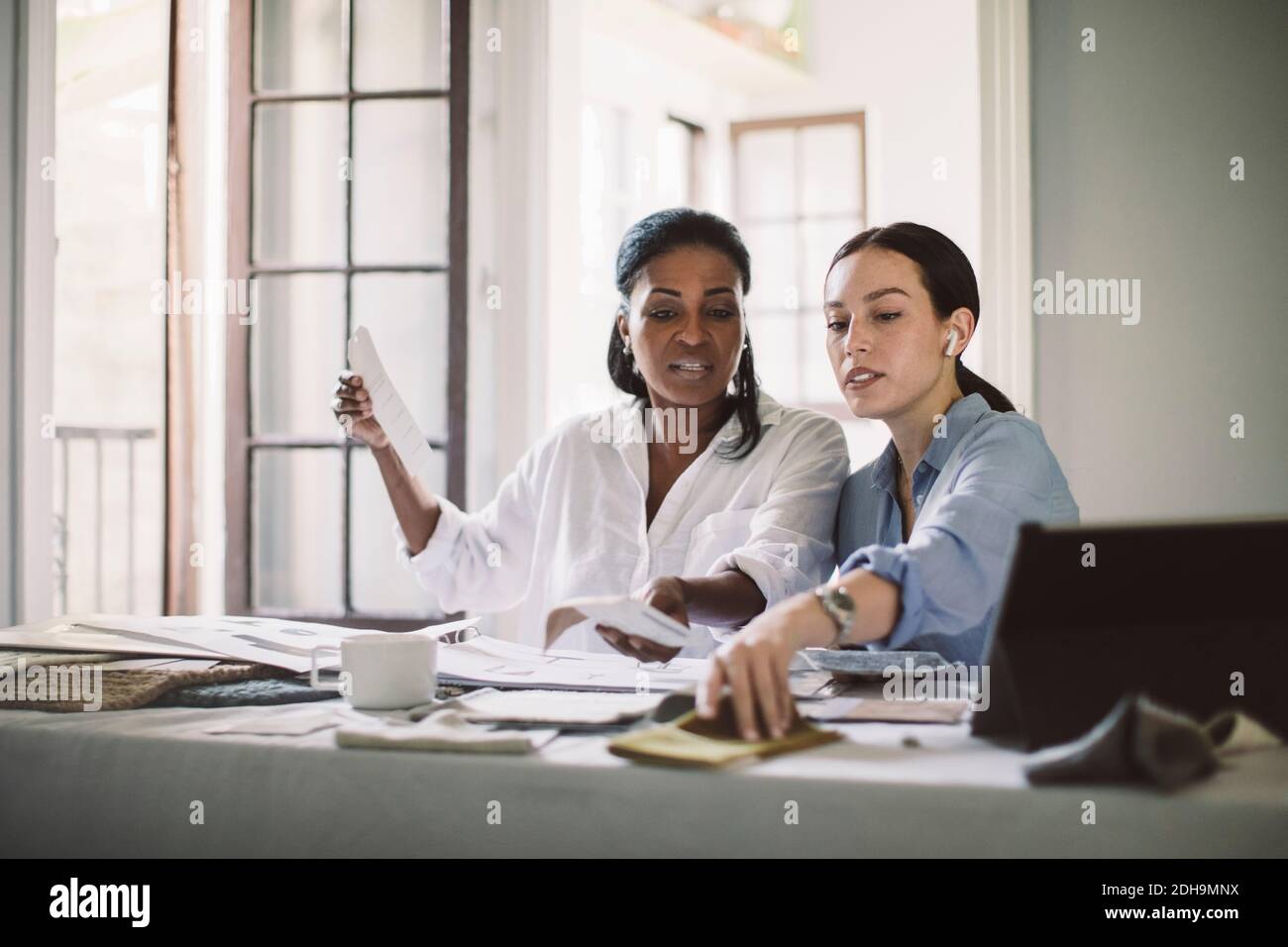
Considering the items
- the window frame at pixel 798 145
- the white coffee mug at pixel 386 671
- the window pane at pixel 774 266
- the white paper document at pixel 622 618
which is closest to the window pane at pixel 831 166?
the window frame at pixel 798 145

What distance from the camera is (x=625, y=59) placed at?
4441 mm

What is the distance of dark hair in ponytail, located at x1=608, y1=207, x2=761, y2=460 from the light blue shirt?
12.7 inches

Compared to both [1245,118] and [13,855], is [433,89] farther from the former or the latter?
[13,855]

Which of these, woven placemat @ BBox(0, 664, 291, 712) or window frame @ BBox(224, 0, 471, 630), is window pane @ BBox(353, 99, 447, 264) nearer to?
window frame @ BBox(224, 0, 471, 630)

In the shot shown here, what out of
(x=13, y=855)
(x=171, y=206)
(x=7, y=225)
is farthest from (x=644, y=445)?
(x=171, y=206)

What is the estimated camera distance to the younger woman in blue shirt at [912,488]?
41.3 inches

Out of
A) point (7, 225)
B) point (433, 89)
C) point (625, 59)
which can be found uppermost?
point (625, 59)

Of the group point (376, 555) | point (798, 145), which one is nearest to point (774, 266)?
point (798, 145)

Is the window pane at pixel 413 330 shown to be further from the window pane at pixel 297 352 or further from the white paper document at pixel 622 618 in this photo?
the white paper document at pixel 622 618

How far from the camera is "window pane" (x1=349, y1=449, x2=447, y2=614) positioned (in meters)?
3.25

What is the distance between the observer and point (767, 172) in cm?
535

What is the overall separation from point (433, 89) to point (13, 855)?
2.36 meters

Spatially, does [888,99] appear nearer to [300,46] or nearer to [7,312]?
[300,46]
